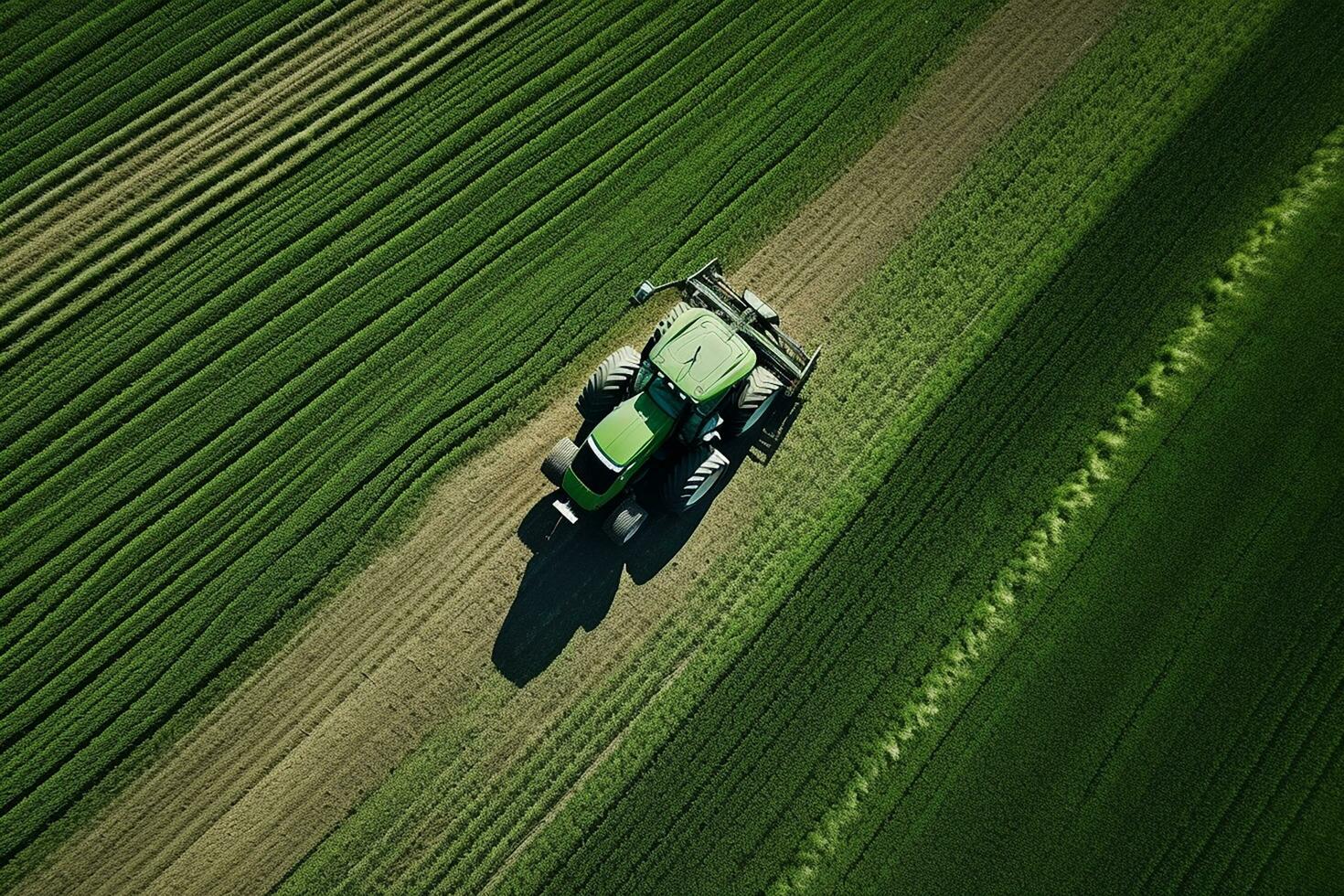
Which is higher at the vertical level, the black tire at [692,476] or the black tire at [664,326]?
the black tire at [664,326]

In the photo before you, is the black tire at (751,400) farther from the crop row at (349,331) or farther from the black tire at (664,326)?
the crop row at (349,331)

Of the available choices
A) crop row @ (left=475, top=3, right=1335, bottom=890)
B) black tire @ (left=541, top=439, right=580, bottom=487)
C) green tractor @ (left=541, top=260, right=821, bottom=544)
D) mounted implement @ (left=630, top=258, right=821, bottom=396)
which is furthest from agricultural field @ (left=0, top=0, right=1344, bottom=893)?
black tire @ (left=541, top=439, right=580, bottom=487)

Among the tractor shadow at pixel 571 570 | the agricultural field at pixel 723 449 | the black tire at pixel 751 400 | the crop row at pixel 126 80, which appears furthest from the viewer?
the crop row at pixel 126 80

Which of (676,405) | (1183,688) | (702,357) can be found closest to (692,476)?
(676,405)

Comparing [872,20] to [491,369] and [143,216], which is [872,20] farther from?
[143,216]

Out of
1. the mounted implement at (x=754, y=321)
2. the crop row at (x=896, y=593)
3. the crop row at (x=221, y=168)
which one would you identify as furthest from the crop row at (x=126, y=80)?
the crop row at (x=896, y=593)

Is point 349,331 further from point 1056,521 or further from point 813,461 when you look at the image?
point 1056,521

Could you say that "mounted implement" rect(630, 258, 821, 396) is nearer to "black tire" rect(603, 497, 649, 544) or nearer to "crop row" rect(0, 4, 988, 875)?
"crop row" rect(0, 4, 988, 875)
